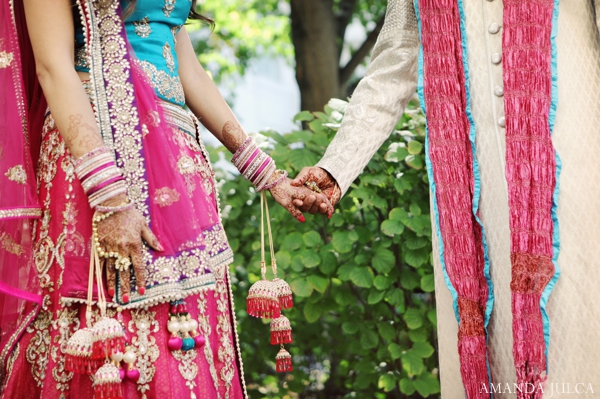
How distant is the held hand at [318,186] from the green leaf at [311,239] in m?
0.75

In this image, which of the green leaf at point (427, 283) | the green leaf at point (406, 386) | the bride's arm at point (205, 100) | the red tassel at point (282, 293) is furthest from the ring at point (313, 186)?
the green leaf at point (406, 386)

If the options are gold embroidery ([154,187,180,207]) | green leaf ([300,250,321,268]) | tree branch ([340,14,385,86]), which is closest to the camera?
gold embroidery ([154,187,180,207])

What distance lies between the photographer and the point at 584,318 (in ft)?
6.21

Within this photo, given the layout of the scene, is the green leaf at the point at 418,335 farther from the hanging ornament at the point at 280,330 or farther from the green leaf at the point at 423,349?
the hanging ornament at the point at 280,330

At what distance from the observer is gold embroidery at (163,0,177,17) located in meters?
1.96

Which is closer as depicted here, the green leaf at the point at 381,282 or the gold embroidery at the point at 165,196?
the gold embroidery at the point at 165,196

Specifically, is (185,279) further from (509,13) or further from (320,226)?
(320,226)

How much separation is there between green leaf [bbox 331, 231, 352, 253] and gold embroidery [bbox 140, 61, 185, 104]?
1.30 m

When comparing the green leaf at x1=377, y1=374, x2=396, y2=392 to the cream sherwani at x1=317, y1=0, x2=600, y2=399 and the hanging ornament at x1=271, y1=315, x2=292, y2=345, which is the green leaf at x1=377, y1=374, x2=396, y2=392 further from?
the hanging ornament at x1=271, y1=315, x2=292, y2=345

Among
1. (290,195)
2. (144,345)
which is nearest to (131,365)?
(144,345)

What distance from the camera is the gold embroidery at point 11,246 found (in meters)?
1.78


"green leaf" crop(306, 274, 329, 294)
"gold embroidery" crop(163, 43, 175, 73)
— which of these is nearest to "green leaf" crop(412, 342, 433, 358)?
"green leaf" crop(306, 274, 329, 294)

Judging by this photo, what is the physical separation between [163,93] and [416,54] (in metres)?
0.93

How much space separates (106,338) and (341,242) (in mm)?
1631
